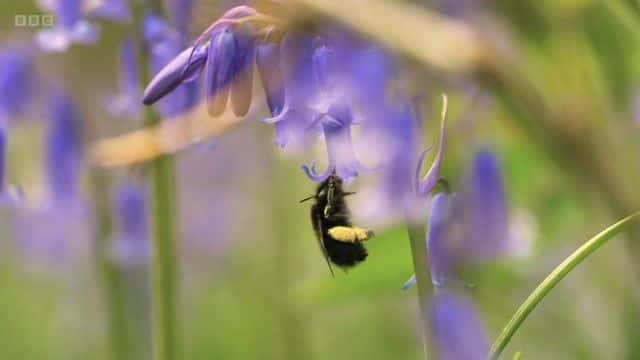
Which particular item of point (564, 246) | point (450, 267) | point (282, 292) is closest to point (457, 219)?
point (450, 267)

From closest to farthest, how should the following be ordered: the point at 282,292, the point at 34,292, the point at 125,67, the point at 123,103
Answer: the point at 125,67 → the point at 123,103 → the point at 282,292 → the point at 34,292

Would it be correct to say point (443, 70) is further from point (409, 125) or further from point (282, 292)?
point (282, 292)

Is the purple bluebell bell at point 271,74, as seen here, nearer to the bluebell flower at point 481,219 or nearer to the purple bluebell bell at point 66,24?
the bluebell flower at point 481,219

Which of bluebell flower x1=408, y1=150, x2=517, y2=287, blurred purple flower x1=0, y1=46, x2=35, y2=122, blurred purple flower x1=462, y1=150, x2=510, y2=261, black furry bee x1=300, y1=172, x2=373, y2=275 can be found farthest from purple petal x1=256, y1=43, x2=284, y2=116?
blurred purple flower x1=0, y1=46, x2=35, y2=122

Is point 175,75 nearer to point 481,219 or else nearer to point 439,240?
point 439,240

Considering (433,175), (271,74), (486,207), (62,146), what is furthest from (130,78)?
(433,175)
